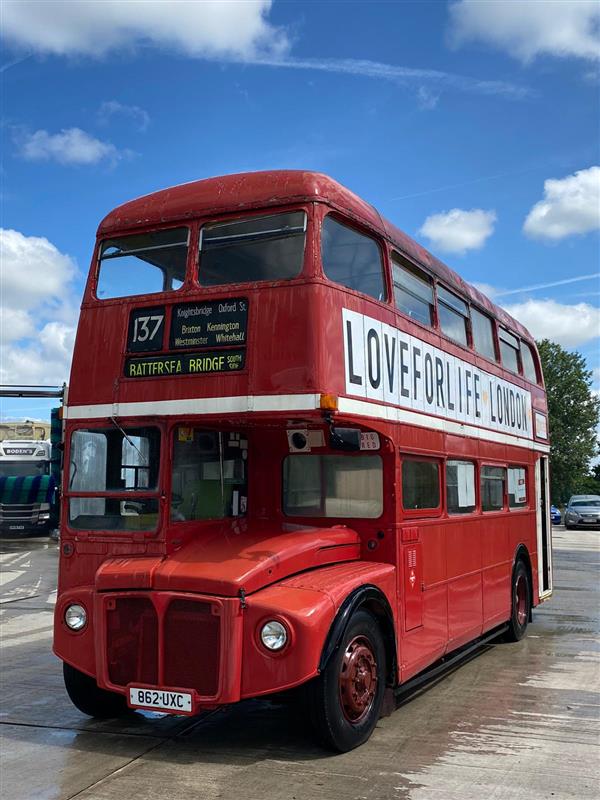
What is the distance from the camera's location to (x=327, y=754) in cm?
559

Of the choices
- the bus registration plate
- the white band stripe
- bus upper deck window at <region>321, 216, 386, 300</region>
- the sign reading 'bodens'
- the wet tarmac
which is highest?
bus upper deck window at <region>321, 216, 386, 300</region>

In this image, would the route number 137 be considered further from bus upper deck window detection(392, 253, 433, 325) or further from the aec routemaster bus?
bus upper deck window detection(392, 253, 433, 325)

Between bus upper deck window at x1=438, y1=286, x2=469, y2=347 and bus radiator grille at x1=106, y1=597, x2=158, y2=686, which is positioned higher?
bus upper deck window at x1=438, y1=286, x2=469, y2=347

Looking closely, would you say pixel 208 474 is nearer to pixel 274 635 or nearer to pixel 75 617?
pixel 75 617

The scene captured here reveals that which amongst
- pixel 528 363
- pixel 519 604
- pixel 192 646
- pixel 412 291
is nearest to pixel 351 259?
pixel 412 291

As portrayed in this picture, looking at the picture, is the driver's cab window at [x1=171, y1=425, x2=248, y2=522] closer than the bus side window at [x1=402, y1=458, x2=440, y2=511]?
Yes

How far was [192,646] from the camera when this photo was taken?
545cm

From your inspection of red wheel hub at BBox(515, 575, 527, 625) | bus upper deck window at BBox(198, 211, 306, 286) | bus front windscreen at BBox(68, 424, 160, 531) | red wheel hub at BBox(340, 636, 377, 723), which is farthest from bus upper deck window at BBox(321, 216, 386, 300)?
red wheel hub at BBox(515, 575, 527, 625)

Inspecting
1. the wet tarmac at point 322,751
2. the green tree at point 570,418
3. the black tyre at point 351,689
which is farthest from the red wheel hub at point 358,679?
the green tree at point 570,418

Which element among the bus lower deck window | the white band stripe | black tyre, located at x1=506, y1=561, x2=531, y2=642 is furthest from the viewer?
black tyre, located at x1=506, y1=561, x2=531, y2=642

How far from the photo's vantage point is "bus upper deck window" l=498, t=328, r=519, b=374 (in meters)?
10.6

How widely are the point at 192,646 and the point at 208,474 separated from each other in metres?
1.52

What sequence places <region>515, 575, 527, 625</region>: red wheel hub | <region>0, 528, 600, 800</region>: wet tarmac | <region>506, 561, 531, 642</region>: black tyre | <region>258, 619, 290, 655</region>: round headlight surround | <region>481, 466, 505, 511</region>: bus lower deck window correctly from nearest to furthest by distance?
<region>0, 528, 600, 800</region>: wet tarmac
<region>258, 619, 290, 655</region>: round headlight surround
<region>481, 466, 505, 511</region>: bus lower deck window
<region>506, 561, 531, 642</region>: black tyre
<region>515, 575, 527, 625</region>: red wheel hub

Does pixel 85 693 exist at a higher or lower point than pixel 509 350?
lower
